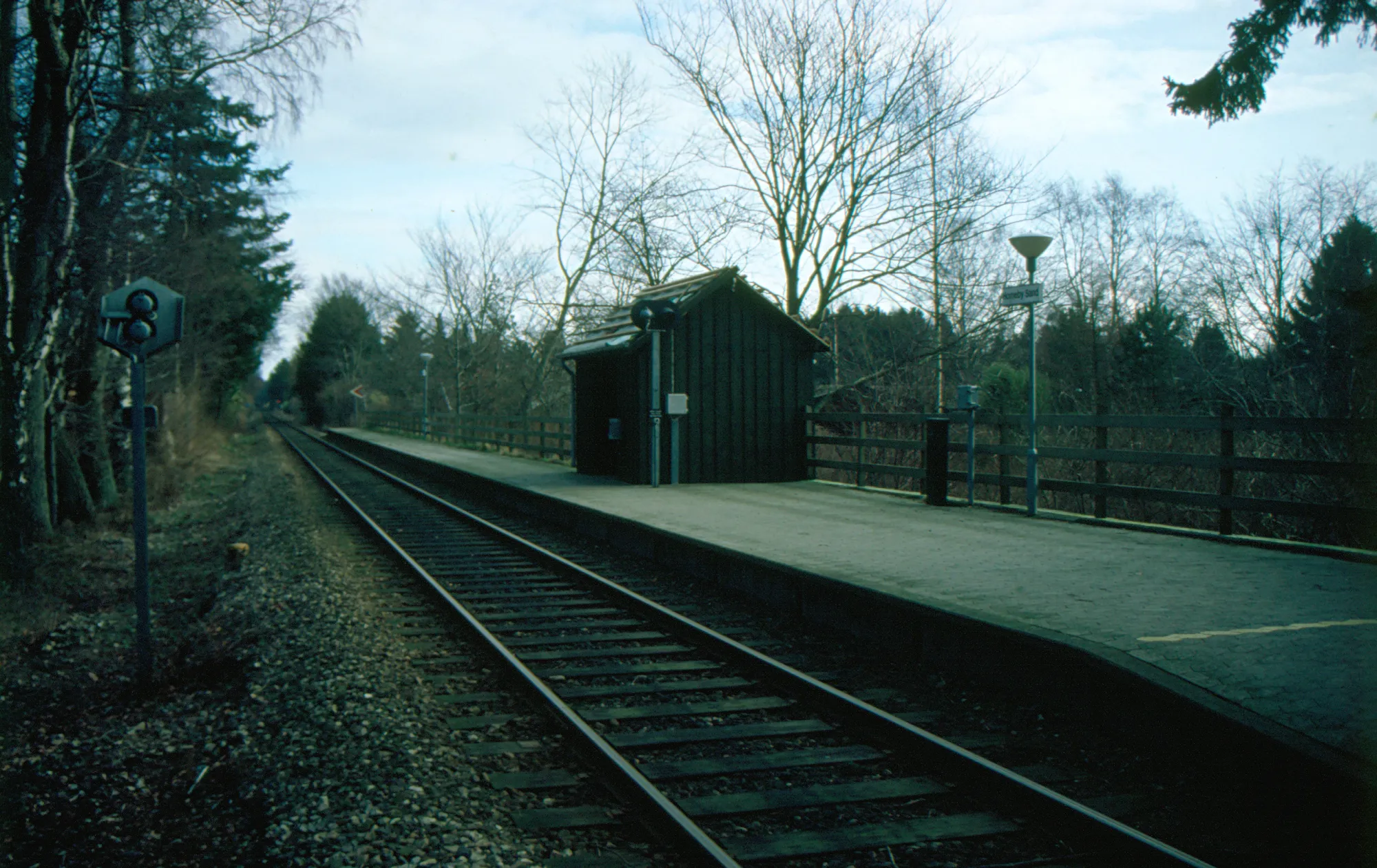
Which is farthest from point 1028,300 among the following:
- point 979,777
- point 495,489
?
point 495,489

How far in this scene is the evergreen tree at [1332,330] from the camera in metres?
15.8

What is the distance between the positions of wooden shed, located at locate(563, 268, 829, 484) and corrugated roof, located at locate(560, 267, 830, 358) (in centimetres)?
3

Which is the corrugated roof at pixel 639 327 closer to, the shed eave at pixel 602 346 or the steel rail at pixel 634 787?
the shed eave at pixel 602 346

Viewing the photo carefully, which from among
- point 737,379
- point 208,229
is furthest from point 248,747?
point 208,229

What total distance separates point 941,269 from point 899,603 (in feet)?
51.4

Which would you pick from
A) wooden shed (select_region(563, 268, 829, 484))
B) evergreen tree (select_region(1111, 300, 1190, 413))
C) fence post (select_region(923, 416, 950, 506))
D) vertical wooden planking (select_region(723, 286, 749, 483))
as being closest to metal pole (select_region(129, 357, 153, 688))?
fence post (select_region(923, 416, 950, 506))

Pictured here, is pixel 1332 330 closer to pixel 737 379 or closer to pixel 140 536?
pixel 737 379

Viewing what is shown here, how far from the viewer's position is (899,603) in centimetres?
606

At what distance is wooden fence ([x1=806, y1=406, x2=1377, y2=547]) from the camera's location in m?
7.67

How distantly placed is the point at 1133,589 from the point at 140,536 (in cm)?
685

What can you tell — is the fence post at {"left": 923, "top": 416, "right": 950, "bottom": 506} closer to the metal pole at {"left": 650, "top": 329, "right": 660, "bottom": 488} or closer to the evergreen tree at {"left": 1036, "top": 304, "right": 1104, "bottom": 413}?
the metal pole at {"left": 650, "top": 329, "right": 660, "bottom": 488}

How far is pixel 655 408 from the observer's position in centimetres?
1438

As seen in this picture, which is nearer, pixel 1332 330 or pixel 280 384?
pixel 1332 330

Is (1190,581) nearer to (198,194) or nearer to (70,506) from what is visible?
(198,194)
